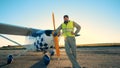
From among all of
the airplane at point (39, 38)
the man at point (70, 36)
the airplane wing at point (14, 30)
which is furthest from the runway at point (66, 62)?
the airplane wing at point (14, 30)

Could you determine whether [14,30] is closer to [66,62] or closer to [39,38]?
[39,38]

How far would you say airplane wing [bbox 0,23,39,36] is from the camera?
426 inches

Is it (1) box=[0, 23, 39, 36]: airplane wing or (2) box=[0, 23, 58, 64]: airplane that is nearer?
(2) box=[0, 23, 58, 64]: airplane

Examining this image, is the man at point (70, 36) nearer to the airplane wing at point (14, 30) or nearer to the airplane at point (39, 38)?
the airplane at point (39, 38)

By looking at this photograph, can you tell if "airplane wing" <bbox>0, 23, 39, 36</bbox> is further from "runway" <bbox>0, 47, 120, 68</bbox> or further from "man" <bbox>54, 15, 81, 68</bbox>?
"man" <bbox>54, 15, 81, 68</bbox>

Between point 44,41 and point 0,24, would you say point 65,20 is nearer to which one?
point 44,41

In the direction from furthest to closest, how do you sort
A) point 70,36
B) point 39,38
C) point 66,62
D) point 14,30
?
1. point 14,30
2. point 39,38
3. point 66,62
4. point 70,36

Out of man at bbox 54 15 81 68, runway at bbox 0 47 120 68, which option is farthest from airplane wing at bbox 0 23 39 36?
man at bbox 54 15 81 68

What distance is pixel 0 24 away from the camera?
10258 mm

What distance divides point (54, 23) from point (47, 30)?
1253mm

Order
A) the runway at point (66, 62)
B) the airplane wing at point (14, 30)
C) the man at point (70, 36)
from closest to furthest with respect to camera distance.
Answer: the man at point (70, 36), the runway at point (66, 62), the airplane wing at point (14, 30)

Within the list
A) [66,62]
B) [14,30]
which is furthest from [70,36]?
[14,30]

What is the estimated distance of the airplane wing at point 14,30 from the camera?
1082 cm

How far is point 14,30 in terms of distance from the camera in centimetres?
1180
